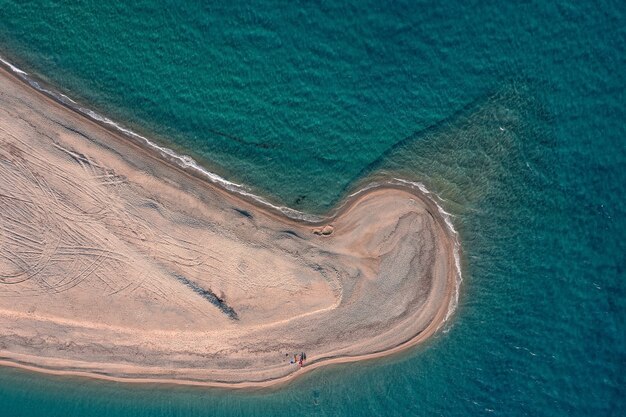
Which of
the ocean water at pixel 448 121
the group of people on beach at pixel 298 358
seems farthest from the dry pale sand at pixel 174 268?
the ocean water at pixel 448 121

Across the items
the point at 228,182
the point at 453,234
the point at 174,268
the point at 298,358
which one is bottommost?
the point at 298,358

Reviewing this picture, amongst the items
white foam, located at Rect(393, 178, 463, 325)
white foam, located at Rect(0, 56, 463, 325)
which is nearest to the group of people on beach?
white foam, located at Rect(0, 56, 463, 325)

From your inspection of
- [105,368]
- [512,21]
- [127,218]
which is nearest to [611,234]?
[512,21]

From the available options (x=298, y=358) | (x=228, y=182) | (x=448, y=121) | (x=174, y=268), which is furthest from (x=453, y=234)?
(x=174, y=268)

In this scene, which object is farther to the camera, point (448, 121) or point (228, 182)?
point (228, 182)

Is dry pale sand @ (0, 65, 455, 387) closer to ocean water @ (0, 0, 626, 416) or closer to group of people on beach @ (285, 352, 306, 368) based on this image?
group of people on beach @ (285, 352, 306, 368)

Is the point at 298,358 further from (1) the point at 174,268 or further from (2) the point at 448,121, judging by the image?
(2) the point at 448,121
